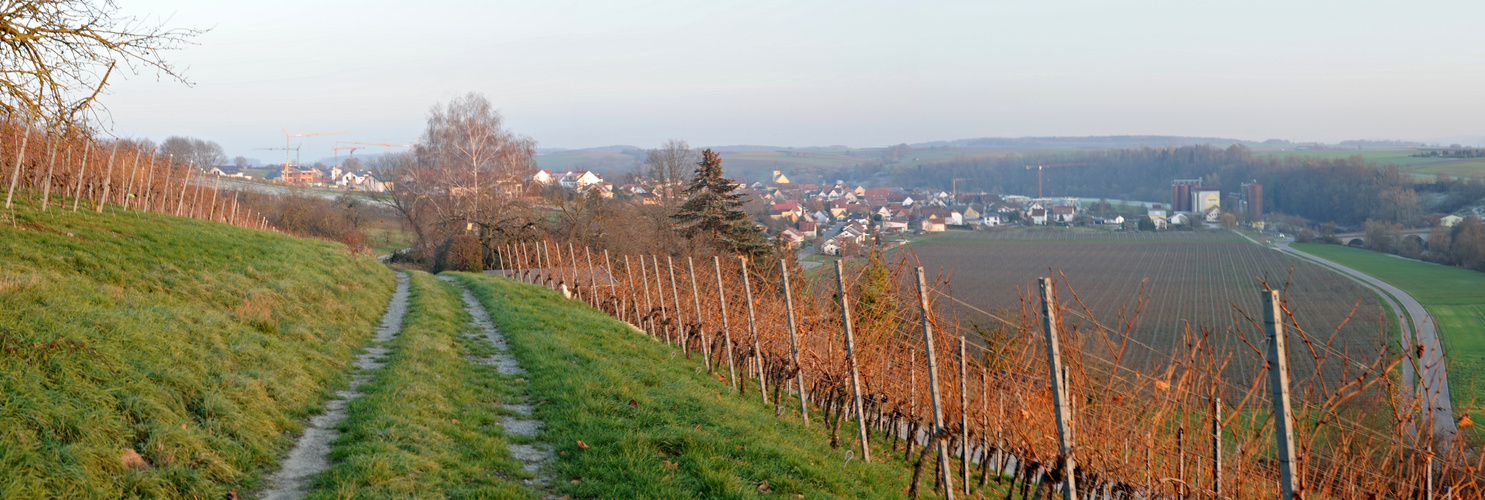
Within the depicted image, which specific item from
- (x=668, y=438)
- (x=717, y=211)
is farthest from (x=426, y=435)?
(x=717, y=211)

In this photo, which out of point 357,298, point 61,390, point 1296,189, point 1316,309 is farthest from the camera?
point 1296,189

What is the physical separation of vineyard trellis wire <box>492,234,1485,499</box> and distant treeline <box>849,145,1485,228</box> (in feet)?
191

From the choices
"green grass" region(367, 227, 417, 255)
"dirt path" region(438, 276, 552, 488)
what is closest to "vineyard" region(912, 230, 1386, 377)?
"dirt path" region(438, 276, 552, 488)

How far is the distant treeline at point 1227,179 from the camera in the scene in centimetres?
5594

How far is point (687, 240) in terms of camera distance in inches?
1367

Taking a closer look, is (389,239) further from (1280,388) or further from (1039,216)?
(1039,216)

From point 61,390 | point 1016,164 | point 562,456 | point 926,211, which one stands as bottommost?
point 562,456

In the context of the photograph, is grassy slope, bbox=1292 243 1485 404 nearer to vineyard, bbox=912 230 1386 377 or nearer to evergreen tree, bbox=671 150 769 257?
vineyard, bbox=912 230 1386 377

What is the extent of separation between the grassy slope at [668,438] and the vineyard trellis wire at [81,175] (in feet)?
21.4

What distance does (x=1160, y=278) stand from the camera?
44.6 m

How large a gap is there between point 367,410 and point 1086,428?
19.1ft

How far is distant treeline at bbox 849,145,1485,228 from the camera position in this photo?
55.9 metres

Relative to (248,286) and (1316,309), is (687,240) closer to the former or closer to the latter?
(248,286)

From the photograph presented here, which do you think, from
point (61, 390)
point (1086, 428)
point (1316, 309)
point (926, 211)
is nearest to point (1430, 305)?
point (1316, 309)
